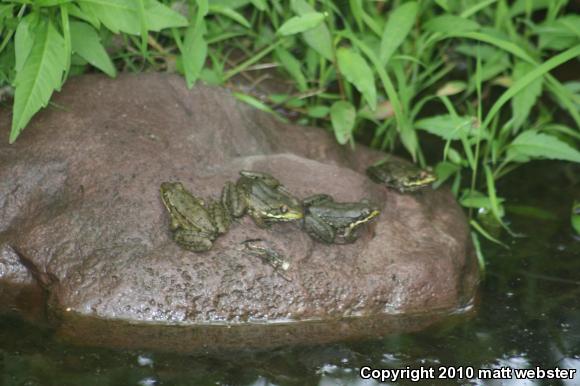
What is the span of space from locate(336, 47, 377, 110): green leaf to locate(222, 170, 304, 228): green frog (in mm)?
1027

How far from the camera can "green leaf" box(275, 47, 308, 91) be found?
6.80 m

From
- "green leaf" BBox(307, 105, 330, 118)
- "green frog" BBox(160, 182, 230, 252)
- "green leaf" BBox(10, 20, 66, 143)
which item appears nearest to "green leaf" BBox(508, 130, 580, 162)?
"green leaf" BBox(307, 105, 330, 118)

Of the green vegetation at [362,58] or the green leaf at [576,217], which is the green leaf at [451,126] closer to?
the green vegetation at [362,58]

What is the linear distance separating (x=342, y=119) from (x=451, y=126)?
824 mm

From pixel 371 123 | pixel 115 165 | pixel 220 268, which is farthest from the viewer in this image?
pixel 371 123

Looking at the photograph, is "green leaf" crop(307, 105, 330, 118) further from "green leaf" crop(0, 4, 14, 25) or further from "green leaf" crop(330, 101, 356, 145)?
"green leaf" crop(0, 4, 14, 25)

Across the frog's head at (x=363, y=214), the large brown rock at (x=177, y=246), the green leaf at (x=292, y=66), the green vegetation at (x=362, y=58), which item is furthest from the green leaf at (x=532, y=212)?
the green leaf at (x=292, y=66)

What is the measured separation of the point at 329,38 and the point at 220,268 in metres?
2.12

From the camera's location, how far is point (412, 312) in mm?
5445

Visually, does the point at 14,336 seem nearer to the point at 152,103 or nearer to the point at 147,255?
the point at 147,255

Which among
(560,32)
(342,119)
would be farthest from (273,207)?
(560,32)

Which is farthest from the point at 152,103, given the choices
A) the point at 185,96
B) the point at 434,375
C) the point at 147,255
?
the point at 434,375

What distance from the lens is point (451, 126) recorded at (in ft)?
20.6

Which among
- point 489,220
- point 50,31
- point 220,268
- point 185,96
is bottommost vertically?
point 489,220
